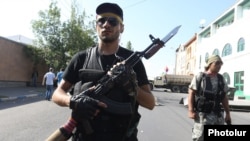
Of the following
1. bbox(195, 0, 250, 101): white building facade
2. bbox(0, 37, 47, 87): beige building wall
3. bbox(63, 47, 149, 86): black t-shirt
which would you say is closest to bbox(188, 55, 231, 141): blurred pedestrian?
bbox(63, 47, 149, 86): black t-shirt

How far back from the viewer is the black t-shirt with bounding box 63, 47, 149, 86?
2674 mm

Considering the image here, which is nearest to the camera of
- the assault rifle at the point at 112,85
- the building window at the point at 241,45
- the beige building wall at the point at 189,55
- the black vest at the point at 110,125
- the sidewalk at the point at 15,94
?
the assault rifle at the point at 112,85

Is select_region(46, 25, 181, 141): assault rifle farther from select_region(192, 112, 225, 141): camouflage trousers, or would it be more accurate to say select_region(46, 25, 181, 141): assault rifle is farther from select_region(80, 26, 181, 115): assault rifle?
select_region(192, 112, 225, 141): camouflage trousers

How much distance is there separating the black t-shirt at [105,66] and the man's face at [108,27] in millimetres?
125

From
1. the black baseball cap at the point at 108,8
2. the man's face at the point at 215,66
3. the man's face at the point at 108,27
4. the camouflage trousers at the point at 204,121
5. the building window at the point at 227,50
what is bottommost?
the camouflage trousers at the point at 204,121

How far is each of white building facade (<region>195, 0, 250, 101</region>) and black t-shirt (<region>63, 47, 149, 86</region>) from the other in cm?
2919

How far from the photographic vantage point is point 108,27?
2635 mm

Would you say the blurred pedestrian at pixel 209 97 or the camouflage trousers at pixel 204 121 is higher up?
the blurred pedestrian at pixel 209 97

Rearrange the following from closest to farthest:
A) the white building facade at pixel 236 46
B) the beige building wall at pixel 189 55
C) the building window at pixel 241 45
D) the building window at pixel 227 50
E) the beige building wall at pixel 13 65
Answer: the beige building wall at pixel 13 65, the white building facade at pixel 236 46, the building window at pixel 241 45, the building window at pixel 227 50, the beige building wall at pixel 189 55

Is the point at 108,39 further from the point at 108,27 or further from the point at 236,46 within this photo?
the point at 236,46

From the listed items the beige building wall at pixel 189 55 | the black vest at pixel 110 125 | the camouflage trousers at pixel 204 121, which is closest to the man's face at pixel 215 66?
the camouflage trousers at pixel 204 121

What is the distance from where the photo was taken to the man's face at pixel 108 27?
8.67 ft

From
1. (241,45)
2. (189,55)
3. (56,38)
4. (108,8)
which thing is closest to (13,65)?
(56,38)

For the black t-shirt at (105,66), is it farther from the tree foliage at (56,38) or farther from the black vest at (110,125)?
the tree foliage at (56,38)
